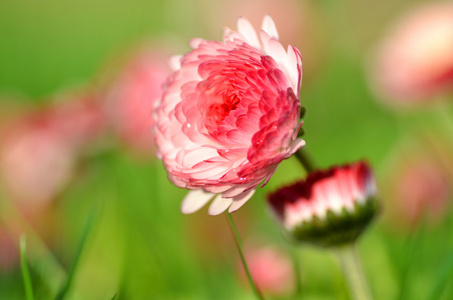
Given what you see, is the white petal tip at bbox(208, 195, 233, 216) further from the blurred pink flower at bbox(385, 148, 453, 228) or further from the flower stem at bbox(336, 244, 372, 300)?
the blurred pink flower at bbox(385, 148, 453, 228)

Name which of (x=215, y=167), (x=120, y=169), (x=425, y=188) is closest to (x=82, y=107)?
(x=120, y=169)

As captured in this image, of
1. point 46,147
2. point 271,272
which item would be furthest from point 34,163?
point 271,272

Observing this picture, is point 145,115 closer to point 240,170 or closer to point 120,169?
point 120,169

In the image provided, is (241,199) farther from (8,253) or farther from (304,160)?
(8,253)

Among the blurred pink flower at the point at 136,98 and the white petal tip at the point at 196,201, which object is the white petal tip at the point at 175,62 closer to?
the white petal tip at the point at 196,201

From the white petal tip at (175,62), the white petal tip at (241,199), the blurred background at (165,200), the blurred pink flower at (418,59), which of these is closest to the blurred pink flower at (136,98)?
the blurred background at (165,200)
